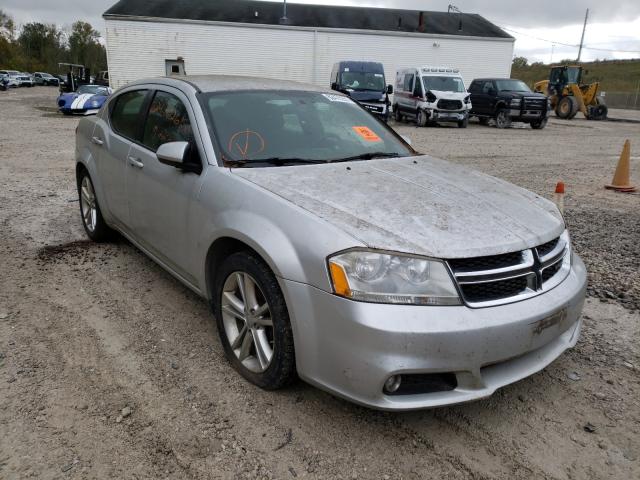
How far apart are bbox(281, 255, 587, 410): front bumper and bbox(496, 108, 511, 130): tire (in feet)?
67.6

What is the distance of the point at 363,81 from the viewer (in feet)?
67.8

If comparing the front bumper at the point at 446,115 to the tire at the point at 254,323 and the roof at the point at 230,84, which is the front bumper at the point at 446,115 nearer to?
the roof at the point at 230,84

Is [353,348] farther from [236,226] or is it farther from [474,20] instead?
[474,20]

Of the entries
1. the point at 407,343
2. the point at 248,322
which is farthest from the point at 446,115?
the point at 407,343

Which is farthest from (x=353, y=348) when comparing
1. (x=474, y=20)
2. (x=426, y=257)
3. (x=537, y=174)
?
(x=474, y=20)

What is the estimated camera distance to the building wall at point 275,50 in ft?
94.6

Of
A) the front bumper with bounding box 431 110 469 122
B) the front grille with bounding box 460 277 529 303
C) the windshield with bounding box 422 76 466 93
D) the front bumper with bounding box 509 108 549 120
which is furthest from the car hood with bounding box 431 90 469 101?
the front grille with bounding box 460 277 529 303

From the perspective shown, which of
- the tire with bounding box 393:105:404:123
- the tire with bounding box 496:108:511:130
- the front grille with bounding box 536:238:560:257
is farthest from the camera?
the tire with bounding box 393:105:404:123

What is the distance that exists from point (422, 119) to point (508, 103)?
11.5 ft

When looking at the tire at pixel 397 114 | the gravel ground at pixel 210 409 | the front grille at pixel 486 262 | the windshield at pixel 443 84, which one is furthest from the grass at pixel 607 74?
the front grille at pixel 486 262

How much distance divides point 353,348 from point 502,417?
960mm

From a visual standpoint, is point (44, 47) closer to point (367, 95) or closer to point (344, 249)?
point (367, 95)

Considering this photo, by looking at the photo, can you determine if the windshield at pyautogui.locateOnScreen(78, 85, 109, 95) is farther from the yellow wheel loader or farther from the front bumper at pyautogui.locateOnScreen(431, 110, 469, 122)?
the yellow wheel loader

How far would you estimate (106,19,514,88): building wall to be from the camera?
28.8 metres
